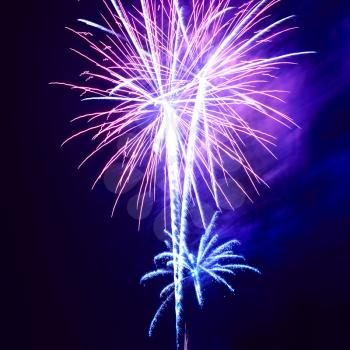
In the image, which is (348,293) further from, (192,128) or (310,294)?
(192,128)

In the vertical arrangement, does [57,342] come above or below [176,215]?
above

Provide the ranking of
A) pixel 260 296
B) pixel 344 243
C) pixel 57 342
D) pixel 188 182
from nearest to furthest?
pixel 188 182 < pixel 344 243 < pixel 57 342 < pixel 260 296

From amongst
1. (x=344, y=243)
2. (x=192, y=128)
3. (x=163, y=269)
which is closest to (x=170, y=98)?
(x=192, y=128)

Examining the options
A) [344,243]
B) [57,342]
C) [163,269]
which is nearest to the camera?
[163,269]

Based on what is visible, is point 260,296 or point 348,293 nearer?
point 348,293

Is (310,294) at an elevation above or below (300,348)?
above

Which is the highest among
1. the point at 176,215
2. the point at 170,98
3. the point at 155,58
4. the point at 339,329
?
the point at 155,58

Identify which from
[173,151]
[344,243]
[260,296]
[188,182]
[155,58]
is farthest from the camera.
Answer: [260,296]

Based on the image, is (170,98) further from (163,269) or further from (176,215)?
(163,269)

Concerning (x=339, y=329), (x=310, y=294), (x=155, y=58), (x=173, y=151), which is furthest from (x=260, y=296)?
(x=155, y=58)
